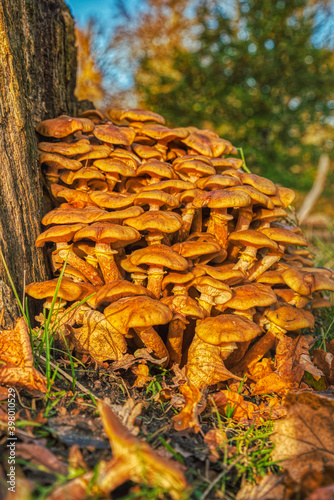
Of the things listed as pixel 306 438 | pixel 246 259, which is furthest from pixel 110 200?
pixel 306 438

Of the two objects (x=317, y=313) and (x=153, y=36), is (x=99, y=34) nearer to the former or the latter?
(x=153, y=36)

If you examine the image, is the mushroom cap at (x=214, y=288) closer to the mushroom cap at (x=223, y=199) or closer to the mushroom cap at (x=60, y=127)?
the mushroom cap at (x=223, y=199)

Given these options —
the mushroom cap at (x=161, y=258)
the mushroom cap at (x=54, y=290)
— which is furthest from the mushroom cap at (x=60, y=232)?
the mushroom cap at (x=161, y=258)

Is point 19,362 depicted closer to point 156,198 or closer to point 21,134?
point 156,198

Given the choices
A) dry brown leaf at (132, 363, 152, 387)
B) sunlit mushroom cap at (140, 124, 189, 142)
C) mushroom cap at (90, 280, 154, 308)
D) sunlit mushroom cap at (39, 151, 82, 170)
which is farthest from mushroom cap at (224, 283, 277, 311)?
sunlit mushroom cap at (39, 151, 82, 170)

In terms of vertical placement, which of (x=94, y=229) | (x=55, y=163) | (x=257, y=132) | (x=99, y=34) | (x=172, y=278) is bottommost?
(x=172, y=278)

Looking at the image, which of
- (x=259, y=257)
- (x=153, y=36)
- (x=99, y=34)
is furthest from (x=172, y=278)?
(x=153, y=36)

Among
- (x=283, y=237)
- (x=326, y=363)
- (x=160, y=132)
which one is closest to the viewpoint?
(x=326, y=363)
